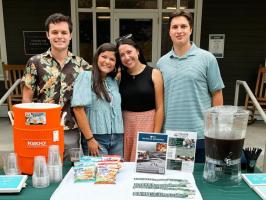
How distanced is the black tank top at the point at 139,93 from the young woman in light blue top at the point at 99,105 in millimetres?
93

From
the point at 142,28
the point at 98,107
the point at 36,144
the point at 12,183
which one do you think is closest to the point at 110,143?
the point at 98,107

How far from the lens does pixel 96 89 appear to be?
208 cm

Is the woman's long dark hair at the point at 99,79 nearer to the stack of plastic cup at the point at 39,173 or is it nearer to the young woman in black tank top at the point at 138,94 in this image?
the young woman in black tank top at the point at 138,94

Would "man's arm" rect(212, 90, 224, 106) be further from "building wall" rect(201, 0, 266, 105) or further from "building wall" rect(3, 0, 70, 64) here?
"building wall" rect(3, 0, 70, 64)

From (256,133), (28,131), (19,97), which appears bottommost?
(256,133)

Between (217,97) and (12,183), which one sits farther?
(217,97)

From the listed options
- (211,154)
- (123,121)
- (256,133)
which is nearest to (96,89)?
(123,121)

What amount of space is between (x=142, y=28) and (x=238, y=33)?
6.21 ft

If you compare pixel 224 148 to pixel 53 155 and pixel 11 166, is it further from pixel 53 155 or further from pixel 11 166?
pixel 11 166

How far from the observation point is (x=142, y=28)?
6.26 metres

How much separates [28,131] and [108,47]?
803 millimetres

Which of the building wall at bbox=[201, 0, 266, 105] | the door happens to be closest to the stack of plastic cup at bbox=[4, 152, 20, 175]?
the door

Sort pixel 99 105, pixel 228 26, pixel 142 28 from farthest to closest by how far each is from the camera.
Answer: pixel 142 28 → pixel 228 26 → pixel 99 105

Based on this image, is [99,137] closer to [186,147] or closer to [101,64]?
[101,64]
